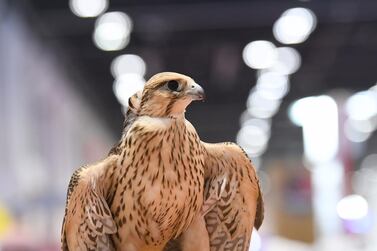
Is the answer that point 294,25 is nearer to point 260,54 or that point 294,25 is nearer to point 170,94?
point 260,54

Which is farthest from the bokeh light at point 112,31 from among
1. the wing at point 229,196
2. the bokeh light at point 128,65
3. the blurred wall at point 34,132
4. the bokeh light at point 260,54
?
the wing at point 229,196

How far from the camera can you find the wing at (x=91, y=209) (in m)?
0.93

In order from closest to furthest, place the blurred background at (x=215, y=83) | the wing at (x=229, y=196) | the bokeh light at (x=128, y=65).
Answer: the wing at (x=229, y=196) → the blurred background at (x=215, y=83) → the bokeh light at (x=128, y=65)

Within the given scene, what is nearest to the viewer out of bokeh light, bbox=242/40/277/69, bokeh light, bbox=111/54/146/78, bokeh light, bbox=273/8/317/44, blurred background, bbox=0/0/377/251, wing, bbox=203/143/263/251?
wing, bbox=203/143/263/251

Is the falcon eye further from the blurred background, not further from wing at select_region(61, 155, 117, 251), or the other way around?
the blurred background

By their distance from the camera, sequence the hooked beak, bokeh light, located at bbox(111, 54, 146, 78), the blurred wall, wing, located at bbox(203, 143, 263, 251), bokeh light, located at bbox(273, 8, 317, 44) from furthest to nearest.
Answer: bokeh light, located at bbox(111, 54, 146, 78)
bokeh light, located at bbox(273, 8, 317, 44)
the blurred wall
wing, located at bbox(203, 143, 263, 251)
the hooked beak

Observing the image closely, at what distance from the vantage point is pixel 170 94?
34.9 inches

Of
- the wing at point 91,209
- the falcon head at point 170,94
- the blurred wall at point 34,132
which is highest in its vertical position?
the falcon head at point 170,94

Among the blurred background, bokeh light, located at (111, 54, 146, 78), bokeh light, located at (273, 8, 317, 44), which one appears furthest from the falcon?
bokeh light, located at (111, 54, 146, 78)

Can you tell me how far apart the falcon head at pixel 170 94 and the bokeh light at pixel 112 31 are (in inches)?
104

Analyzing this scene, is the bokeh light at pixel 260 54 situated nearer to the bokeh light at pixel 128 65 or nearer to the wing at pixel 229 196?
the bokeh light at pixel 128 65

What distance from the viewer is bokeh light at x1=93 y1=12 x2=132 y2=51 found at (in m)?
3.56

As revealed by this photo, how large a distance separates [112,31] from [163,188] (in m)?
2.98

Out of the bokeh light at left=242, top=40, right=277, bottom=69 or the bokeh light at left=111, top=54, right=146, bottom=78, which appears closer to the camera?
the bokeh light at left=242, top=40, right=277, bottom=69
